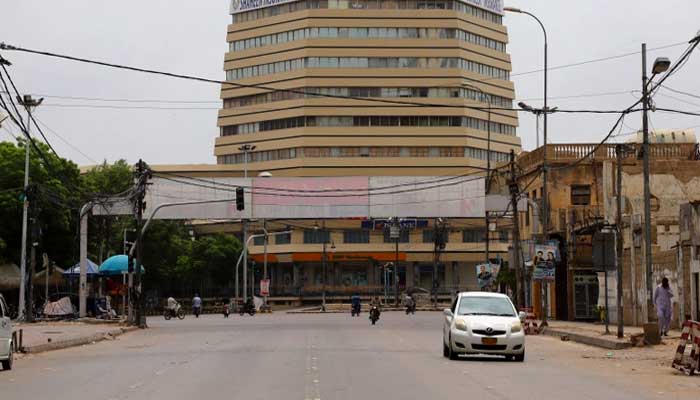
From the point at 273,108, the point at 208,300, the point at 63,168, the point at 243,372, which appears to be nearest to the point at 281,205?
the point at 63,168

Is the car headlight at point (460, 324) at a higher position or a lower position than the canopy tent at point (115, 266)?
lower

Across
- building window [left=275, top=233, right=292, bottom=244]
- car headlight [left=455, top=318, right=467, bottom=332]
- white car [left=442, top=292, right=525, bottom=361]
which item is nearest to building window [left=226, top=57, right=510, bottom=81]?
building window [left=275, top=233, right=292, bottom=244]

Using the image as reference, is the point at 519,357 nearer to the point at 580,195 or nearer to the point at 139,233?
the point at 139,233

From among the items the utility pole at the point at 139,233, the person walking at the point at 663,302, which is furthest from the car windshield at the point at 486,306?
the utility pole at the point at 139,233

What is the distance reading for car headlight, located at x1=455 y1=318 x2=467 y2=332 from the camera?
25317 millimetres

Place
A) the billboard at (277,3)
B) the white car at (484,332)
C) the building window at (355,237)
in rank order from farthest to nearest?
the billboard at (277,3) < the building window at (355,237) < the white car at (484,332)

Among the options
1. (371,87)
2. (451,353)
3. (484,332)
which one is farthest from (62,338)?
(371,87)

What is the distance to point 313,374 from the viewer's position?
68.9 ft

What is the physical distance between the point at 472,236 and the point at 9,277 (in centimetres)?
6260

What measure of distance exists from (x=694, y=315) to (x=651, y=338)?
21.8 feet

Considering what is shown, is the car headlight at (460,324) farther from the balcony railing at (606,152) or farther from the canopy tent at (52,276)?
the canopy tent at (52,276)

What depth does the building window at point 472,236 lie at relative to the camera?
12062cm

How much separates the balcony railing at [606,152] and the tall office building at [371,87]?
59216mm

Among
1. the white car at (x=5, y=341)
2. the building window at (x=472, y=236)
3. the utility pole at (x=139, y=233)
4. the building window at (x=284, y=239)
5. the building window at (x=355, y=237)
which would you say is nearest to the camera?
the white car at (x=5, y=341)
